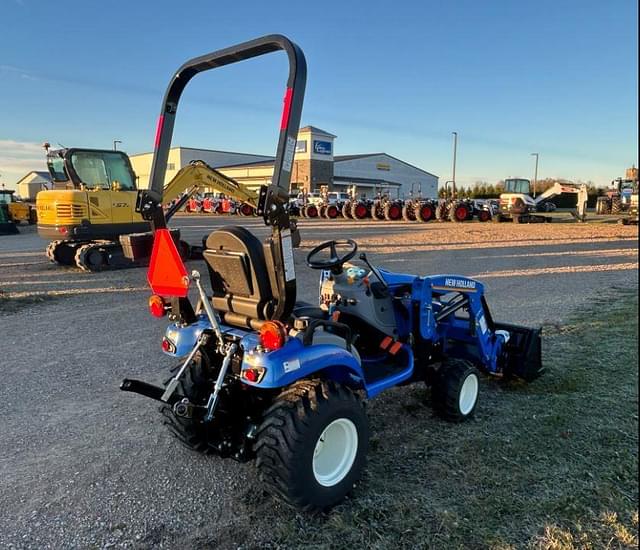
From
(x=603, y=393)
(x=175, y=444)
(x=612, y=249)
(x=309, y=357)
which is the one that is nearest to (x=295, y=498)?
(x=309, y=357)

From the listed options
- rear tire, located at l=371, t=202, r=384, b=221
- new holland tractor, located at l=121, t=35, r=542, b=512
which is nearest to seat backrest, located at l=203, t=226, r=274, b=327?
new holland tractor, located at l=121, t=35, r=542, b=512

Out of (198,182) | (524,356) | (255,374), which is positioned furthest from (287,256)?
(198,182)

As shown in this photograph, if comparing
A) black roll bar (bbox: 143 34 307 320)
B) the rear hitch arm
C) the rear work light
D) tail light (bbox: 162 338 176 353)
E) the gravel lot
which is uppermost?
black roll bar (bbox: 143 34 307 320)

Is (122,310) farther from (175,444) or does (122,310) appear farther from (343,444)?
(343,444)

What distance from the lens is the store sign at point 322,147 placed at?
51.3 meters

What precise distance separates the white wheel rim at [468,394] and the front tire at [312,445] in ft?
4.07

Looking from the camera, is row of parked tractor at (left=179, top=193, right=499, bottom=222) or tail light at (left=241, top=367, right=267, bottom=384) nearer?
tail light at (left=241, top=367, right=267, bottom=384)

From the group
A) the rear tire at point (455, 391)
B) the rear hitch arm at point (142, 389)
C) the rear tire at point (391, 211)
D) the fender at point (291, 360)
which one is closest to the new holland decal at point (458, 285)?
the rear tire at point (455, 391)

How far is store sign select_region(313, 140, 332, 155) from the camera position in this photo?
168 ft

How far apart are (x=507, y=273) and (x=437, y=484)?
341 inches

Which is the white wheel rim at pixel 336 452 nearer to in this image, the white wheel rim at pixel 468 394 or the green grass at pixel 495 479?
the green grass at pixel 495 479

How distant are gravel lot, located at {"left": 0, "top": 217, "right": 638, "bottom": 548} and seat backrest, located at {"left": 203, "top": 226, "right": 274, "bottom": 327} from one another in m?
1.09

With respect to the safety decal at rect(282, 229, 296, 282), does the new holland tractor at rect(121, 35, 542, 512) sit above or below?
below

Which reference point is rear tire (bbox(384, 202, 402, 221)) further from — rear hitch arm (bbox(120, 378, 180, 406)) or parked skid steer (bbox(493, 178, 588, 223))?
rear hitch arm (bbox(120, 378, 180, 406))
